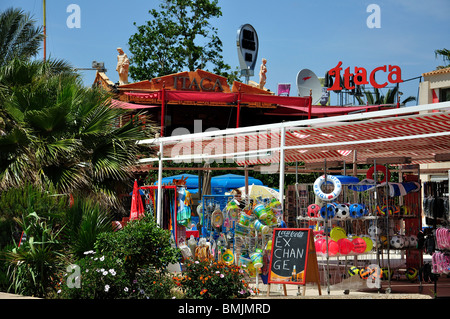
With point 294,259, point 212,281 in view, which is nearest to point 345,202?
point 294,259

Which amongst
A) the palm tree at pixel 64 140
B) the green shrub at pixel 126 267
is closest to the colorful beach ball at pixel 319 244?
the green shrub at pixel 126 267

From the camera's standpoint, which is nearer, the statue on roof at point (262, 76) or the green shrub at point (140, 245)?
the green shrub at point (140, 245)

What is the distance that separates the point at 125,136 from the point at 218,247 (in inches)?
109

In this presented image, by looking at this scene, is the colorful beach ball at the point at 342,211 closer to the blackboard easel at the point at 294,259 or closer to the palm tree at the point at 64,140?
the blackboard easel at the point at 294,259

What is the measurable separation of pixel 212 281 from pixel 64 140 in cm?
426

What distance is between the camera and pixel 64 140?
1161 cm

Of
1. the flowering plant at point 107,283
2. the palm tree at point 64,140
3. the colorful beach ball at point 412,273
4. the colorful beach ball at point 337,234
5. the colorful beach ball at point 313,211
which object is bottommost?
the colorful beach ball at point 412,273

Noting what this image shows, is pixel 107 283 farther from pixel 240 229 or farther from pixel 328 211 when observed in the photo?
pixel 328 211

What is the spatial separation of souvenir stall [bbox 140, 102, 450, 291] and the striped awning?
18 millimetres

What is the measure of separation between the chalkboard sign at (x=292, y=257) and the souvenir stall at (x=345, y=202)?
68 cm

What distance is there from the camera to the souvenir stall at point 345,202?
10656 mm

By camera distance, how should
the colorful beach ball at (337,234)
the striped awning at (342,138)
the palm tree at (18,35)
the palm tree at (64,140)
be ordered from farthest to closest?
the palm tree at (18,35) → the palm tree at (64,140) → the colorful beach ball at (337,234) → the striped awning at (342,138)

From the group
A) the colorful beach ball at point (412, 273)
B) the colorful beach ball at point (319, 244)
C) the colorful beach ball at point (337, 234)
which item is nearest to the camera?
the colorful beach ball at point (319, 244)
